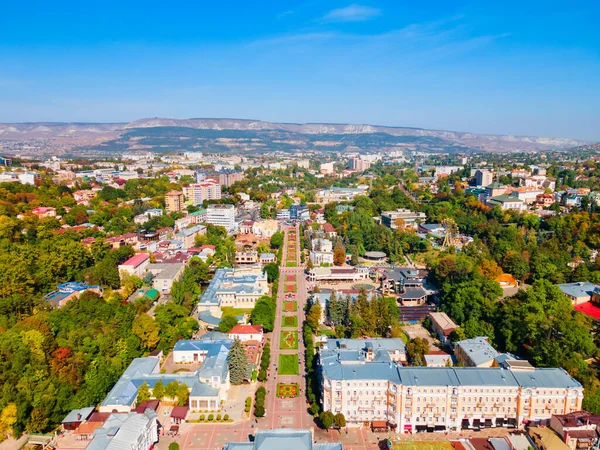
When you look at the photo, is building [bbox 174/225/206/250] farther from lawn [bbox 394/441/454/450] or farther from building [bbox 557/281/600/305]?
building [bbox 557/281/600/305]

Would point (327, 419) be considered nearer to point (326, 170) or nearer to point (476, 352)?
point (476, 352)

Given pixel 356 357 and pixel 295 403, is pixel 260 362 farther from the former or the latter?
pixel 356 357

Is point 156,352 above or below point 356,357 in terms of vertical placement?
below

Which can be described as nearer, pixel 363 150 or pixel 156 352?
pixel 156 352

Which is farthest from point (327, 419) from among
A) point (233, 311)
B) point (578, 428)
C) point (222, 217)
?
point (222, 217)

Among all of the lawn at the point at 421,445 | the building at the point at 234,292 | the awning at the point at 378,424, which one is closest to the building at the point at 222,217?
the building at the point at 234,292

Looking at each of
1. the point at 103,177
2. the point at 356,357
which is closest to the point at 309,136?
the point at 103,177

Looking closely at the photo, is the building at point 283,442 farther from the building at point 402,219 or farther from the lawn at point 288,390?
the building at point 402,219
